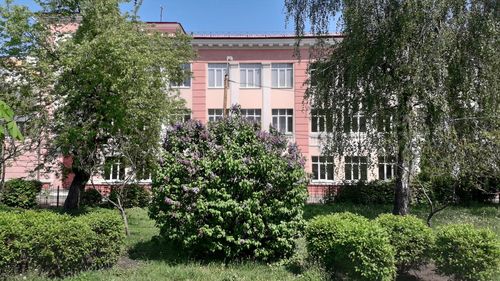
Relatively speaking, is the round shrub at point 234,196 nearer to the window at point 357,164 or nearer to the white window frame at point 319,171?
the window at point 357,164

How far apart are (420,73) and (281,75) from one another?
62.8ft

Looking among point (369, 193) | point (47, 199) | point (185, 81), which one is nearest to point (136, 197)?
point (47, 199)

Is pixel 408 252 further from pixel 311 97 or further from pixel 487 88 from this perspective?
pixel 311 97

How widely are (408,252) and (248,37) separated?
25.0m

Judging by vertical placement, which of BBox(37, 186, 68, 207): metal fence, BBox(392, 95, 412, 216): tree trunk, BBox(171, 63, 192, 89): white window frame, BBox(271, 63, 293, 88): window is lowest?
BBox(37, 186, 68, 207): metal fence

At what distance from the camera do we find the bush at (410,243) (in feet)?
21.9

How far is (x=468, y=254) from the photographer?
6234 millimetres

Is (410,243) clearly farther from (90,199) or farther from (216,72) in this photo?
(216,72)

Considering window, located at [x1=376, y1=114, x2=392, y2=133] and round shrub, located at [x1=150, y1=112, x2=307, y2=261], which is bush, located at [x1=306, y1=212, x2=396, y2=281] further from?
window, located at [x1=376, y1=114, x2=392, y2=133]

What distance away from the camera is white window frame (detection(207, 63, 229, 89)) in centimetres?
3072

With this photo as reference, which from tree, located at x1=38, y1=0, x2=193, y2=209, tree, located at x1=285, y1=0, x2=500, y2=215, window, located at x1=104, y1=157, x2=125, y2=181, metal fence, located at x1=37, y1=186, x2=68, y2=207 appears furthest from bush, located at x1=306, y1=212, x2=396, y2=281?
metal fence, located at x1=37, y1=186, x2=68, y2=207

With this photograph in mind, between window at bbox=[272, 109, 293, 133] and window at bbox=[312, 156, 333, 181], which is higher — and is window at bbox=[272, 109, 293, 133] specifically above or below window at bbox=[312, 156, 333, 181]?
above

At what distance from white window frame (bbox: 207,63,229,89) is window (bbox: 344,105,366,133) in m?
17.7

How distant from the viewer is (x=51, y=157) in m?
15.5
